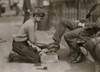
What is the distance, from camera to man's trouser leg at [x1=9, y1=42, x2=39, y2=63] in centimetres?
732

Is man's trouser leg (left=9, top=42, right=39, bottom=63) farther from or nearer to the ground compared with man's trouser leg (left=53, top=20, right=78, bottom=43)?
nearer to the ground

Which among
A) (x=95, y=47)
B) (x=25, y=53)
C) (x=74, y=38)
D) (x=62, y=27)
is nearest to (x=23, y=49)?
(x=25, y=53)

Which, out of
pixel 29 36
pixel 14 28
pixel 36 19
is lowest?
pixel 14 28

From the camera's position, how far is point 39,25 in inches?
483

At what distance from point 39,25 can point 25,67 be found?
5.48 m

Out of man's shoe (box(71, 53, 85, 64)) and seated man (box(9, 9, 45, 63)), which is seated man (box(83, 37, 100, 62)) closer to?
man's shoe (box(71, 53, 85, 64))

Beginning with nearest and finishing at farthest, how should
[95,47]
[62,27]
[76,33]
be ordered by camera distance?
[95,47], [76,33], [62,27]

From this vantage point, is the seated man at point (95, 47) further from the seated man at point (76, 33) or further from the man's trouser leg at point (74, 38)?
the man's trouser leg at point (74, 38)

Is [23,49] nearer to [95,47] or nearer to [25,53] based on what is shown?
[25,53]

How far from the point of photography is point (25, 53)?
7.36 metres

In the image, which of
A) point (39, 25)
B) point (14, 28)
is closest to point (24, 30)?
point (39, 25)

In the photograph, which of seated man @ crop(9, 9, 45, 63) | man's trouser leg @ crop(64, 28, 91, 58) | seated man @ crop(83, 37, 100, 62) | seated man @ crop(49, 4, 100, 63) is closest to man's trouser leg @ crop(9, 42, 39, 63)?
seated man @ crop(9, 9, 45, 63)

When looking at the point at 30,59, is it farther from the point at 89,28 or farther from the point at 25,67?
the point at 89,28

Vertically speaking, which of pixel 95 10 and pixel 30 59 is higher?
pixel 95 10
